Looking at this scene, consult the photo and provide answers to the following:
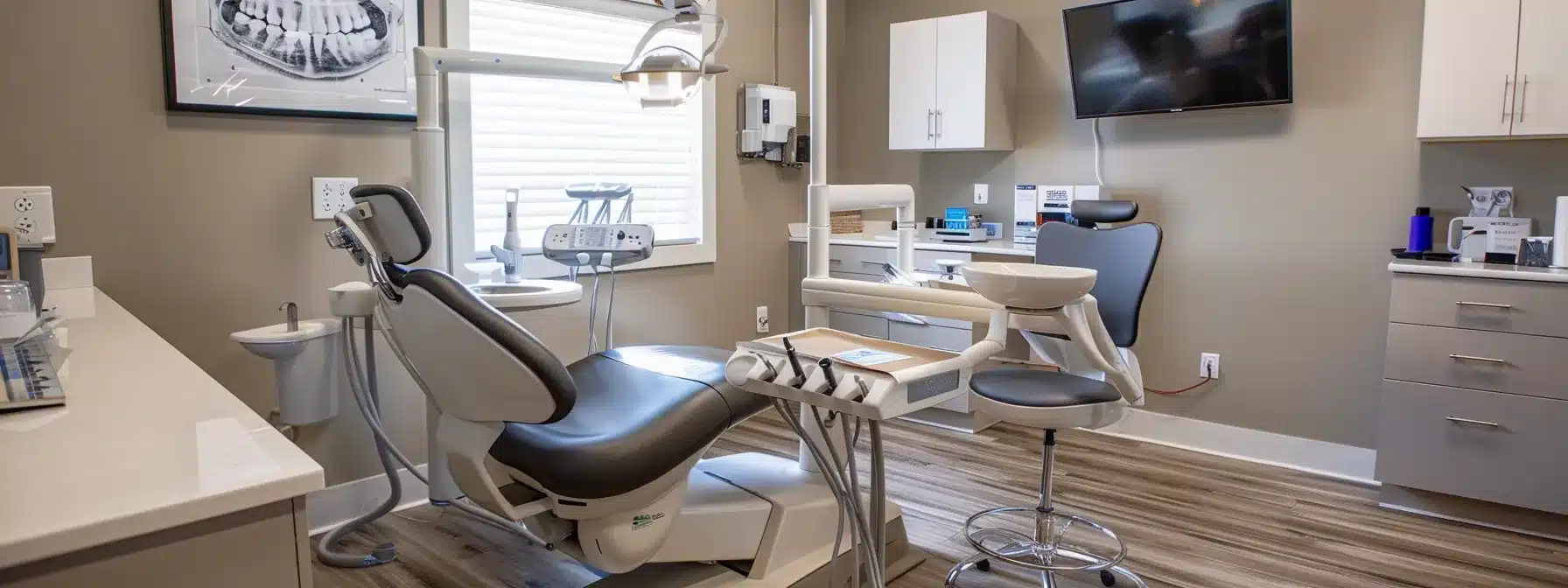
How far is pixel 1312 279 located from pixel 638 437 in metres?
2.80

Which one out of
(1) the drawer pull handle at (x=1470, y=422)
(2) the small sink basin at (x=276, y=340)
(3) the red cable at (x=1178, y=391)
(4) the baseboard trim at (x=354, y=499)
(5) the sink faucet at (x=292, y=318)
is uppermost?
(5) the sink faucet at (x=292, y=318)

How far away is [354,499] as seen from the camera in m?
3.02

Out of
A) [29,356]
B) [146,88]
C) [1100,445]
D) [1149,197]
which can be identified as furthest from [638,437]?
[1149,197]

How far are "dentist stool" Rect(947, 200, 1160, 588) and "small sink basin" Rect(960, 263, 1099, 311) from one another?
0.50 m

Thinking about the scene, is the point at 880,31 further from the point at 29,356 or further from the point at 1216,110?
the point at 29,356

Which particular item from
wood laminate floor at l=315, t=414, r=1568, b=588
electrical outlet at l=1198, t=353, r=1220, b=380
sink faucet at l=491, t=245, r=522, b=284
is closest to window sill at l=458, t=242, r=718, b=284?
sink faucet at l=491, t=245, r=522, b=284

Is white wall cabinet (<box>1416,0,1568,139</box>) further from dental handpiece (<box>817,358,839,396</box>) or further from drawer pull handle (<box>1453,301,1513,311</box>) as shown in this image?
dental handpiece (<box>817,358,839,396</box>)

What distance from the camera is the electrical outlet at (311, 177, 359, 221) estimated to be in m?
2.86

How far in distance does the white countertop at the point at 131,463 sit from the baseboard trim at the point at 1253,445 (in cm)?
285

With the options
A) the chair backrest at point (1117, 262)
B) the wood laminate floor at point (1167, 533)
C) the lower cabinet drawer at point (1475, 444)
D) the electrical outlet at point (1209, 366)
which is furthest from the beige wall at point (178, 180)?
the lower cabinet drawer at point (1475, 444)

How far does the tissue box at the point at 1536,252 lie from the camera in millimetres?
2934

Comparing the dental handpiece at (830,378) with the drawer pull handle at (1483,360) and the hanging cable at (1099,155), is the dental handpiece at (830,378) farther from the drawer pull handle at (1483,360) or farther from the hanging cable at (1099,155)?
the hanging cable at (1099,155)

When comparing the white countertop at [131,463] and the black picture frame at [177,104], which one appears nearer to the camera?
the white countertop at [131,463]

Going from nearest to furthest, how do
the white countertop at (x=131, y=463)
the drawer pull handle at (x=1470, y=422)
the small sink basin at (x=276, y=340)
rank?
the white countertop at (x=131, y=463)
the small sink basin at (x=276, y=340)
the drawer pull handle at (x=1470, y=422)
